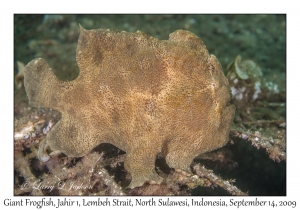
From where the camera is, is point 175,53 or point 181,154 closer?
point 175,53

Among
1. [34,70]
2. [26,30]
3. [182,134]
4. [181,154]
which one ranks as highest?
[26,30]

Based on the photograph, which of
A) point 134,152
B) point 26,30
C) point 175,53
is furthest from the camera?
point 26,30

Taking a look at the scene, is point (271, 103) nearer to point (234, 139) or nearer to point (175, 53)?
point (234, 139)

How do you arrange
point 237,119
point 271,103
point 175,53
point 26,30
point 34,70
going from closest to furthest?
point 175,53 → point 34,70 → point 237,119 → point 271,103 → point 26,30

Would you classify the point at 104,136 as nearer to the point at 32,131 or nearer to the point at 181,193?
the point at 181,193

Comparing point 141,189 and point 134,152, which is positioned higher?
point 134,152

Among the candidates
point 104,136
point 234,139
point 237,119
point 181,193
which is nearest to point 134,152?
point 104,136
